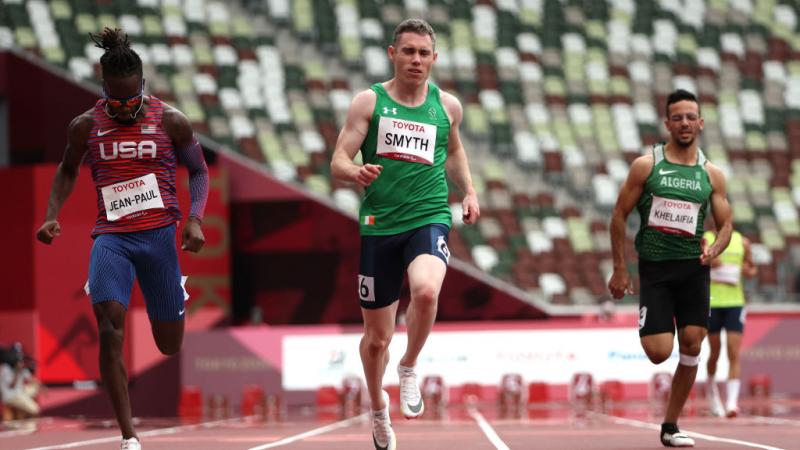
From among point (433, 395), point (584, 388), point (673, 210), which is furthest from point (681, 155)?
point (584, 388)

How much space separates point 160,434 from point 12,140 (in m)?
13.7

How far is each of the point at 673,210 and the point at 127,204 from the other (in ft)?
13.0

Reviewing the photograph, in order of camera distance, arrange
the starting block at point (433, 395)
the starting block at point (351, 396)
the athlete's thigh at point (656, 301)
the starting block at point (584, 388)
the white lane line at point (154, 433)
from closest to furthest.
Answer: the athlete's thigh at point (656, 301), the white lane line at point (154, 433), the starting block at point (433, 395), the starting block at point (584, 388), the starting block at point (351, 396)

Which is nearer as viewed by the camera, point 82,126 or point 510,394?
point 82,126

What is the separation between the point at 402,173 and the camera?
823cm

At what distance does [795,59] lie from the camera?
3119cm

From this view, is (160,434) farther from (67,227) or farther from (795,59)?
(795,59)

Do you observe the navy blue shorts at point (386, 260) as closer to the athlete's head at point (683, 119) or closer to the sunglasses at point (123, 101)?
the sunglasses at point (123, 101)

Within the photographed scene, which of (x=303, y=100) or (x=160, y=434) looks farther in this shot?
(x=303, y=100)

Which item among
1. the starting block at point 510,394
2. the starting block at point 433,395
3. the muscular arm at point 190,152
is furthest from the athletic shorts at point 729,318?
the muscular arm at point 190,152

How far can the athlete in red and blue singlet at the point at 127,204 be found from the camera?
802 cm

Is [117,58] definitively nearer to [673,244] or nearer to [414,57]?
[414,57]

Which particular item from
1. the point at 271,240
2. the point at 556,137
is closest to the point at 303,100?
the point at 271,240

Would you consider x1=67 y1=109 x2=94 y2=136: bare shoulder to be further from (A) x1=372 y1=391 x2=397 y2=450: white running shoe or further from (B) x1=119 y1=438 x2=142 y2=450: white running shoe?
(A) x1=372 y1=391 x2=397 y2=450: white running shoe
